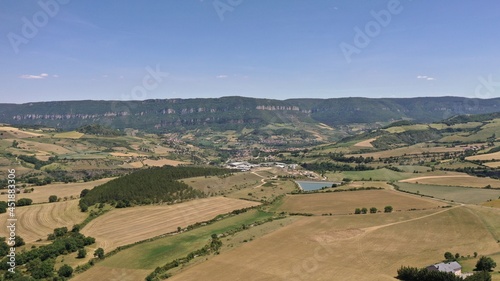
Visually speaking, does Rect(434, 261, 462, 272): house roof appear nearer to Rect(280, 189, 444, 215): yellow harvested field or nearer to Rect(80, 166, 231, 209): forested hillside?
Rect(280, 189, 444, 215): yellow harvested field

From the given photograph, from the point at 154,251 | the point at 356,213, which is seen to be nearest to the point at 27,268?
the point at 154,251

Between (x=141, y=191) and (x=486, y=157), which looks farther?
(x=486, y=157)

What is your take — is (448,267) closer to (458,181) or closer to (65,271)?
(65,271)

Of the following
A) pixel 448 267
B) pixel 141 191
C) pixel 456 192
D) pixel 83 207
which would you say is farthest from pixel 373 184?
pixel 83 207

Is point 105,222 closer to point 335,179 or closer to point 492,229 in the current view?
point 492,229

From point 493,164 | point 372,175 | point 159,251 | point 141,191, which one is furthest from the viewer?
point 372,175

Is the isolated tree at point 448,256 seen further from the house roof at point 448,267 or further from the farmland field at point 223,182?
the farmland field at point 223,182
